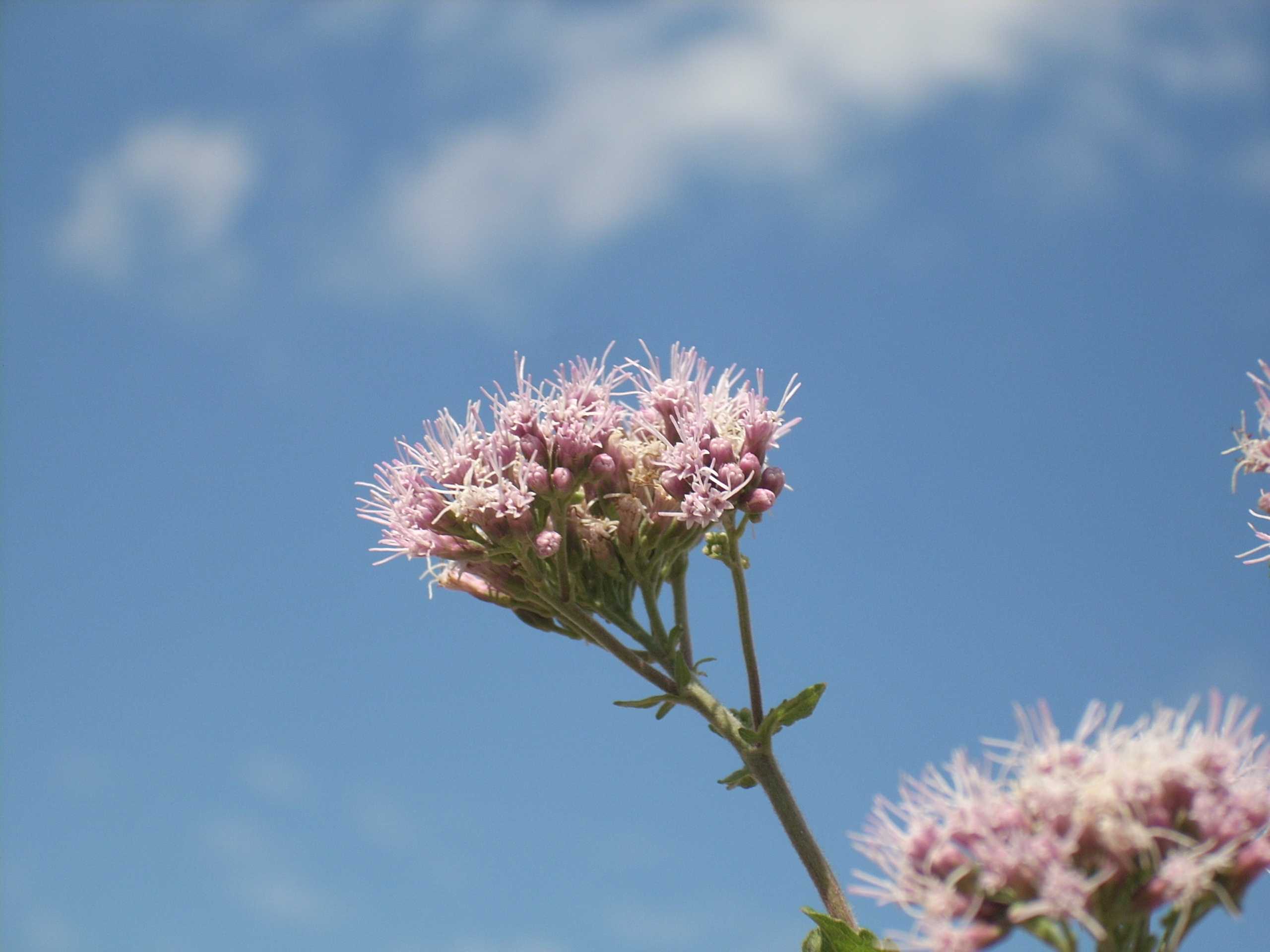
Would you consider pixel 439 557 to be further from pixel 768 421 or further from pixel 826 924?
pixel 826 924

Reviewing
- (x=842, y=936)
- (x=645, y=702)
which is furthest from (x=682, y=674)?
(x=842, y=936)

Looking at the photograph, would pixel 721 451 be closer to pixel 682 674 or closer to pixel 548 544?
pixel 548 544

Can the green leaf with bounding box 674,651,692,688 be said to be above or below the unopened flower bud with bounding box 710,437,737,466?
below

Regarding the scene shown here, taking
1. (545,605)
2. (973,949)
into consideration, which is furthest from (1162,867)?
(545,605)

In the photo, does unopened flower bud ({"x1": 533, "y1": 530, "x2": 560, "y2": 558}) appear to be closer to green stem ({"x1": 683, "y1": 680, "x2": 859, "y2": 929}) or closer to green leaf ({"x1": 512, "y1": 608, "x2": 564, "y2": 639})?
green leaf ({"x1": 512, "y1": 608, "x2": 564, "y2": 639})

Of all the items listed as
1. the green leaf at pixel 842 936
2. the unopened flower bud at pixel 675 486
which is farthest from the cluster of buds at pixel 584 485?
the green leaf at pixel 842 936

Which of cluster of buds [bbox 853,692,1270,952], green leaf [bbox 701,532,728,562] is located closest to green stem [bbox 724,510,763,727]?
green leaf [bbox 701,532,728,562]
